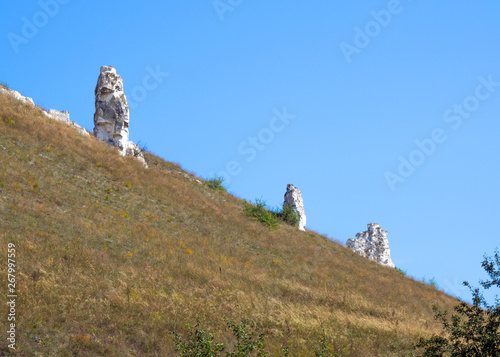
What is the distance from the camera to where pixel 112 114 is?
4153 centimetres

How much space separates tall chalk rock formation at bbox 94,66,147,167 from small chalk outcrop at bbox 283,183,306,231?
19.0m

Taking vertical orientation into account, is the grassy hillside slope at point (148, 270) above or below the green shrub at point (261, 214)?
below

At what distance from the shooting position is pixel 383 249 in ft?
188

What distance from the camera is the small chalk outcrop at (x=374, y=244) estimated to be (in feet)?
186

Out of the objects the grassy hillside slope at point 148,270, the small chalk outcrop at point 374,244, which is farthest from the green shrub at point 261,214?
the small chalk outcrop at point 374,244

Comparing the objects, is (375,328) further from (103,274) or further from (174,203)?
(174,203)

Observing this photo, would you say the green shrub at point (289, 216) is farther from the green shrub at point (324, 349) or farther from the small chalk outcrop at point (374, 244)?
the green shrub at point (324, 349)

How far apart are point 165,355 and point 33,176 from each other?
1715cm

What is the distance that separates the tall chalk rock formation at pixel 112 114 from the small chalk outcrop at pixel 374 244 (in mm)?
29799

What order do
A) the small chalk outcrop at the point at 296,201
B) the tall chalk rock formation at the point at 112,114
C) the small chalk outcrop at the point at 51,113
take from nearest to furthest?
the small chalk outcrop at the point at 51,113, the tall chalk rock formation at the point at 112,114, the small chalk outcrop at the point at 296,201

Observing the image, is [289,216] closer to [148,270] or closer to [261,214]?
[261,214]

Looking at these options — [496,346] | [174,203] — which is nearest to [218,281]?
[496,346]

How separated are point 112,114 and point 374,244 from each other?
35.6m

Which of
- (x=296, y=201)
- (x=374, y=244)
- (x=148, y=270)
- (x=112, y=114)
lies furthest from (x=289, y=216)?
(x=148, y=270)
